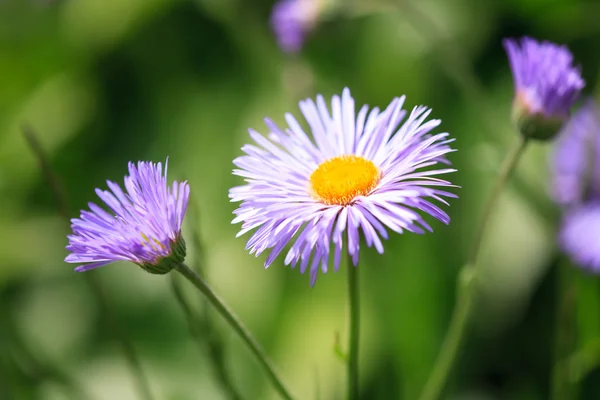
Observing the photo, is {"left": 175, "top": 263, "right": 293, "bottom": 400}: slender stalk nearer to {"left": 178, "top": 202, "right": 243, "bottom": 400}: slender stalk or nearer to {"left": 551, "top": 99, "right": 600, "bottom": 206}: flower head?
{"left": 178, "top": 202, "right": 243, "bottom": 400}: slender stalk

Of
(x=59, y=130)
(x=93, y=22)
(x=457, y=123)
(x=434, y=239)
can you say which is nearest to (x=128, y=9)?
(x=93, y=22)

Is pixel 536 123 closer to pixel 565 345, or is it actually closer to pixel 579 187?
pixel 565 345

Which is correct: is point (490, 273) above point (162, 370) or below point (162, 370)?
below

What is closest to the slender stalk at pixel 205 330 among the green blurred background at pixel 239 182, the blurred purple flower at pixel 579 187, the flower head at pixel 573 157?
the green blurred background at pixel 239 182

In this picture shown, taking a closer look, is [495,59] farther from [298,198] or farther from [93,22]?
[298,198]

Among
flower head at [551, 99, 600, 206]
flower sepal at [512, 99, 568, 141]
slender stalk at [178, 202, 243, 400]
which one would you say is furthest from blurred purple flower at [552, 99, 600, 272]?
slender stalk at [178, 202, 243, 400]

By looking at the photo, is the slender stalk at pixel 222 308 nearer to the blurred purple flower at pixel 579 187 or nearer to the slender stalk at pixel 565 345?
the slender stalk at pixel 565 345

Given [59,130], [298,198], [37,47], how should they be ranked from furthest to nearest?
[37,47], [59,130], [298,198]
